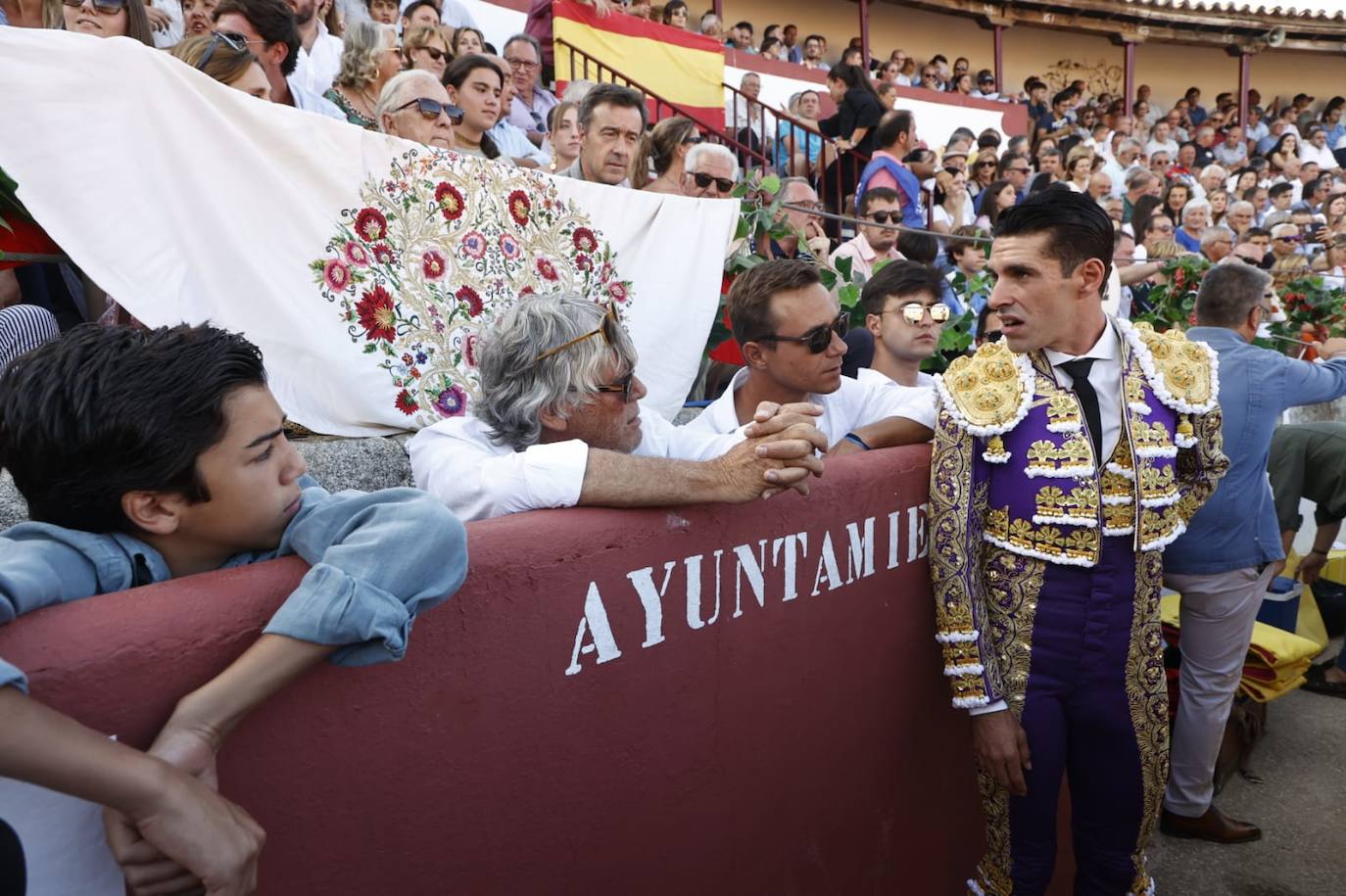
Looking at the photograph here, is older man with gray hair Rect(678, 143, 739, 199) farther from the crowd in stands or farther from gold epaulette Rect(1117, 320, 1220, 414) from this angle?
gold epaulette Rect(1117, 320, 1220, 414)

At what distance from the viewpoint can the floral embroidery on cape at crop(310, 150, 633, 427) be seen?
9.62ft

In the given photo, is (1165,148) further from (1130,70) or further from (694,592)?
(694,592)

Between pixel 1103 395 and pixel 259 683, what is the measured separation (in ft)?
6.52

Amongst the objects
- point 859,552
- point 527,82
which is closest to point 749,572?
point 859,552

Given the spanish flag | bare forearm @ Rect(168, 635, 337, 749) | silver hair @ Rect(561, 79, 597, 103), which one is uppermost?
the spanish flag

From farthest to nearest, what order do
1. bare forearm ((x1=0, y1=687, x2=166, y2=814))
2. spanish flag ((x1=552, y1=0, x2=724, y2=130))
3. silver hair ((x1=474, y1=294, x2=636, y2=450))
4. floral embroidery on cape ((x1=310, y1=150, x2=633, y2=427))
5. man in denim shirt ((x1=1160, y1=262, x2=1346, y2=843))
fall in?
spanish flag ((x1=552, y1=0, x2=724, y2=130)) → man in denim shirt ((x1=1160, y1=262, x2=1346, y2=843)) → floral embroidery on cape ((x1=310, y1=150, x2=633, y2=427)) → silver hair ((x1=474, y1=294, x2=636, y2=450)) → bare forearm ((x1=0, y1=687, x2=166, y2=814))

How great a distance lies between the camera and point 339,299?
9.45 feet

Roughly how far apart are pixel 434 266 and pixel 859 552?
168 cm

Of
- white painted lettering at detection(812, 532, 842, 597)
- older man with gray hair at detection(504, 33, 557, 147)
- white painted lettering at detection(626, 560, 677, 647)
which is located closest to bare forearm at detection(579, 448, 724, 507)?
A: white painted lettering at detection(626, 560, 677, 647)

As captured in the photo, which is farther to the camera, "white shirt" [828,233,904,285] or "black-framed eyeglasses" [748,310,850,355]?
"white shirt" [828,233,904,285]

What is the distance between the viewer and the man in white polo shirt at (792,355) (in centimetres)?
266

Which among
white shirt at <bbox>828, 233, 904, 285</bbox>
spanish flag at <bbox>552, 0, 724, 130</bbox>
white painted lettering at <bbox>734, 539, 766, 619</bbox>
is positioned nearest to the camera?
white painted lettering at <bbox>734, 539, 766, 619</bbox>

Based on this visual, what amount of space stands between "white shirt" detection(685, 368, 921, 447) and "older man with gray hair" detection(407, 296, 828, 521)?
344 millimetres

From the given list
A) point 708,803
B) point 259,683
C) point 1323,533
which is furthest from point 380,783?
point 1323,533
